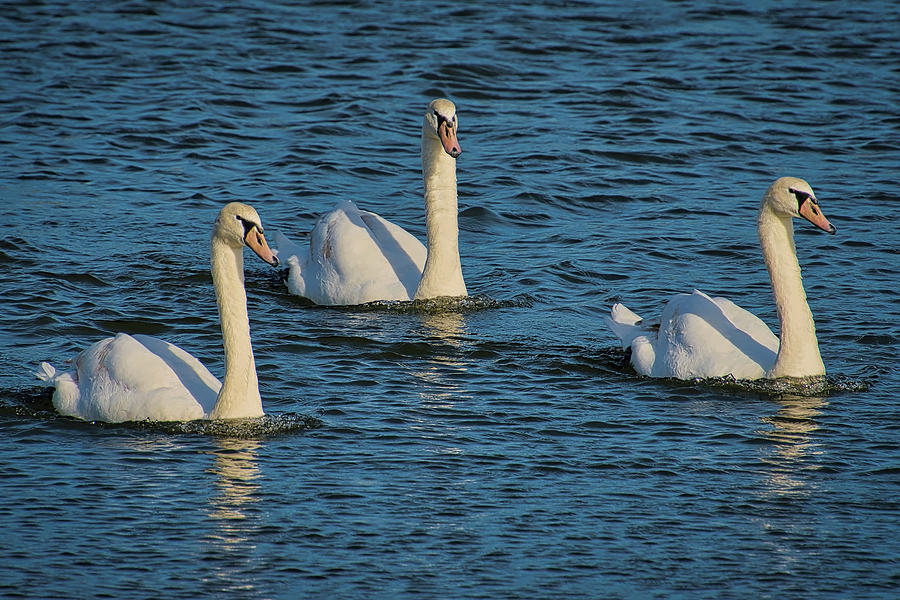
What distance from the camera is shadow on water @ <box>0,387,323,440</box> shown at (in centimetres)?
921

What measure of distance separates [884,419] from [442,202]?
15.2 ft

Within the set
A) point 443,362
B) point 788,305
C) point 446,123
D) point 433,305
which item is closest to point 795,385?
point 788,305

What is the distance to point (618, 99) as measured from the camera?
810 inches

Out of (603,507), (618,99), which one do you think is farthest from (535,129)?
(603,507)

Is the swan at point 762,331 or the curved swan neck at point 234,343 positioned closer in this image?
the curved swan neck at point 234,343

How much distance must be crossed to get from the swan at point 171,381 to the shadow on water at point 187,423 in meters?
0.04

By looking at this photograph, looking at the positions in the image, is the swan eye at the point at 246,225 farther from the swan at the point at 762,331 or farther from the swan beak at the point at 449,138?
the swan at the point at 762,331

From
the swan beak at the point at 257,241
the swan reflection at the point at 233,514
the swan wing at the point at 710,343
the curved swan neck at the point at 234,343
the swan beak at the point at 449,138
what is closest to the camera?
the swan reflection at the point at 233,514

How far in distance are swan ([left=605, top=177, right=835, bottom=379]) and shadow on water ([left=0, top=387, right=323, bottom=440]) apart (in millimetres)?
2823

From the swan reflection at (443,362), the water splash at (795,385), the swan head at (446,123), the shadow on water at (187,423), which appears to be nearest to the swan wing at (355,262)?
the swan reflection at (443,362)

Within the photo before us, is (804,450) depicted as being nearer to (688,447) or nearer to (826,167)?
(688,447)

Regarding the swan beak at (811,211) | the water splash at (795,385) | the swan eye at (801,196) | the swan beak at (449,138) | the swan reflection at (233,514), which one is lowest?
the swan reflection at (233,514)

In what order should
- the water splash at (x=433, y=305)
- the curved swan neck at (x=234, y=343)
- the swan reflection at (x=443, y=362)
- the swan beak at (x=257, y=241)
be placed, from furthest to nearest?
the water splash at (x=433, y=305), the swan reflection at (x=443, y=362), the curved swan neck at (x=234, y=343), the swan beak at (x=257, y=241)

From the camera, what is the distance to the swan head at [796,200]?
10344 millimetres
